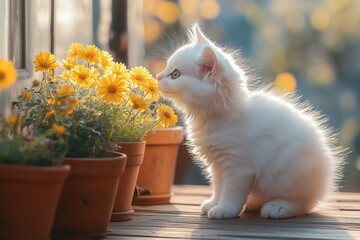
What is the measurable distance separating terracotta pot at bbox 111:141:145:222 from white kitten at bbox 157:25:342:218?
0.92 feet

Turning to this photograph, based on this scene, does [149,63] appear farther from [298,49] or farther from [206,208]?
[206,208]

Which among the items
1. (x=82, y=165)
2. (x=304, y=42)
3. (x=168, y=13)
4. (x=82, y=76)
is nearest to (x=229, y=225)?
(x=82, y=165)

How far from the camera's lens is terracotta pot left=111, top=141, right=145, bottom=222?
1.97m

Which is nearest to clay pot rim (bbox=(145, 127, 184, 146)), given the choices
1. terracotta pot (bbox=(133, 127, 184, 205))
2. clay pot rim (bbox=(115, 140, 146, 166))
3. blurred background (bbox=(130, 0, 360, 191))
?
terracotta pot (bbox=(133, 127, 184, 205))

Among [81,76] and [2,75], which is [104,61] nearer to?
[81,76]

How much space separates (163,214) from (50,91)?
75 centimetres

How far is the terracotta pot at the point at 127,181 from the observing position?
1966mm

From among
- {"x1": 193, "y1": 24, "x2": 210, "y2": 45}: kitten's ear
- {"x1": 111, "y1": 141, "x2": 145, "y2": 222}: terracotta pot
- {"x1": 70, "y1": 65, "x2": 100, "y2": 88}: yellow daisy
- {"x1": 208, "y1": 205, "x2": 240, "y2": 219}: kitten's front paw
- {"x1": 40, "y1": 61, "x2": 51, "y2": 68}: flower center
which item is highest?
{"x1": 193, "y1": 24, "x2": 210, "y2": 45}: kitten's ear

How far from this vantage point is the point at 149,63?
3.88 meters

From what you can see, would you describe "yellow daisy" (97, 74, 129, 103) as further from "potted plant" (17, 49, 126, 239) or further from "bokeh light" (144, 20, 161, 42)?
"bokeh light" (144, 20, 161, 42)

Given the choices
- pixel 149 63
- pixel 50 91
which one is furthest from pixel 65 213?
pixel 149 63

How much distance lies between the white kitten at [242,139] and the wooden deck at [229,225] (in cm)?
7

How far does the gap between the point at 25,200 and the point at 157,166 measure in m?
1.13

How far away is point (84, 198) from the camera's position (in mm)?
1623
